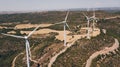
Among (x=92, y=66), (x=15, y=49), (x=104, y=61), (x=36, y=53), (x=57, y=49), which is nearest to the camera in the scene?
A: (x=92, y=66)

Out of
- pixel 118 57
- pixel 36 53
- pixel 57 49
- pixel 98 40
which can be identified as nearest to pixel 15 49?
pixel 36 53

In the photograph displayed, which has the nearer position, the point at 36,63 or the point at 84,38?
the point at 36,63

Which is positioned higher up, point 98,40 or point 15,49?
point 98,40

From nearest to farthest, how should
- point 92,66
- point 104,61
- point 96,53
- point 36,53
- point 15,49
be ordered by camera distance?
point 92,66 → point 104,61 → point 96,53 → point 36,53 → point 15,49

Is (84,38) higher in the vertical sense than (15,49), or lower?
higher

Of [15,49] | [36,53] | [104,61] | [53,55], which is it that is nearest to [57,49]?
[53,55]

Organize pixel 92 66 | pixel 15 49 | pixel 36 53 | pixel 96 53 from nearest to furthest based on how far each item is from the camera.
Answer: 1. pixel 92 66
2. pixel 96 53
3. pixel 36 53
4. pixel 15 49

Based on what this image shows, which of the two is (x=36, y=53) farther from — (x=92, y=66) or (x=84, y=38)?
(x=92, y=66)

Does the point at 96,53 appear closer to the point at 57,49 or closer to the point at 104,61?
the point at 104,61

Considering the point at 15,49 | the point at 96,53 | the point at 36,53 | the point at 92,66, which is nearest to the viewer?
the point at 92,66
